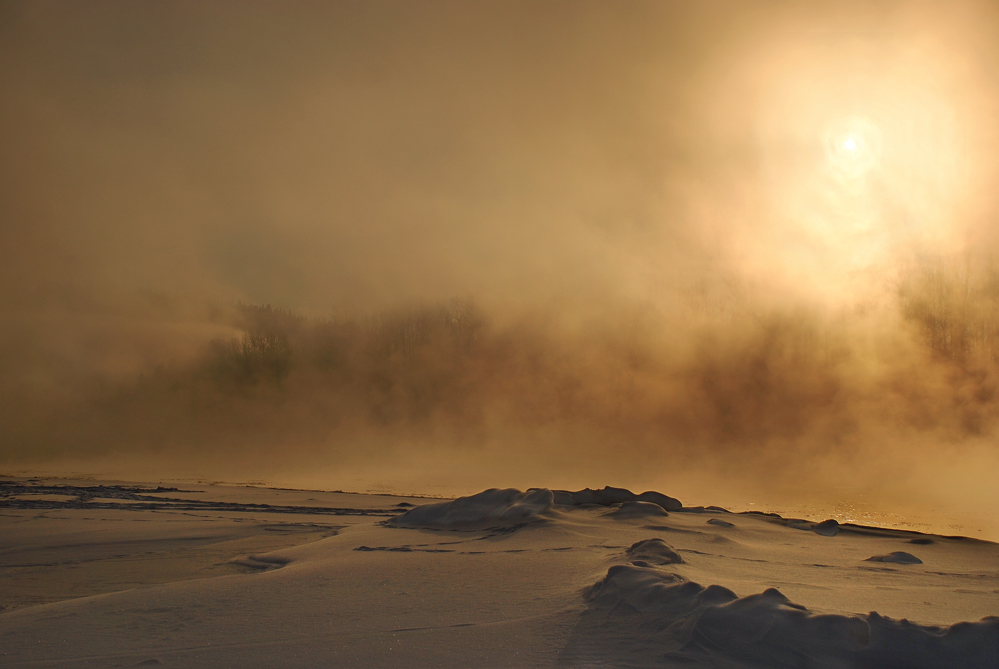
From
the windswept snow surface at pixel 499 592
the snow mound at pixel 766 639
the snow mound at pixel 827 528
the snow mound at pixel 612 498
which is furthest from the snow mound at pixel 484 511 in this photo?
the snow mound at pixel 766 639

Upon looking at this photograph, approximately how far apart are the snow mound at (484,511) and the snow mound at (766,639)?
3.21 meters

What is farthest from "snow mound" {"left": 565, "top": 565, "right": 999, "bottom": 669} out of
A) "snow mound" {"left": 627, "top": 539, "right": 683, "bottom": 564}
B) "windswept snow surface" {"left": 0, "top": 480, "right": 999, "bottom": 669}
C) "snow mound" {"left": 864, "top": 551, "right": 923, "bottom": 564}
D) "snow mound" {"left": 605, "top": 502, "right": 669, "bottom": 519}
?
"snow mound" {"left": 605, "top": 502, "right": 669, "bottom": 519}

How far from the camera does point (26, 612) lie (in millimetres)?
3428

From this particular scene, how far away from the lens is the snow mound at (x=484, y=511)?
241 inches

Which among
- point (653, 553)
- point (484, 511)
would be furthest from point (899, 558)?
point (484, 511)

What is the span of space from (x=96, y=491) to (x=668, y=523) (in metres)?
9.94

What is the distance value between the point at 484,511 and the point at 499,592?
284 cm

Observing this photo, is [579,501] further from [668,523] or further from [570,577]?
[570,577]

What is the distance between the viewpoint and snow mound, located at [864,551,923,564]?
4.79 meters

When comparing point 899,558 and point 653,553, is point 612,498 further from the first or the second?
point 653,553

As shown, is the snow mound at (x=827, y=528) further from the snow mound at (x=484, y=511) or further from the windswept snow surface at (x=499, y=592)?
the snow mound at (x=484, y=511)

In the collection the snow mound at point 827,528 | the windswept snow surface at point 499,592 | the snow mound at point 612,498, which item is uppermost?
the snow mound at point 612,498

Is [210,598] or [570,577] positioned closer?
[210,598]

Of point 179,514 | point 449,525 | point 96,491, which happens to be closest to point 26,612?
point 449,525
